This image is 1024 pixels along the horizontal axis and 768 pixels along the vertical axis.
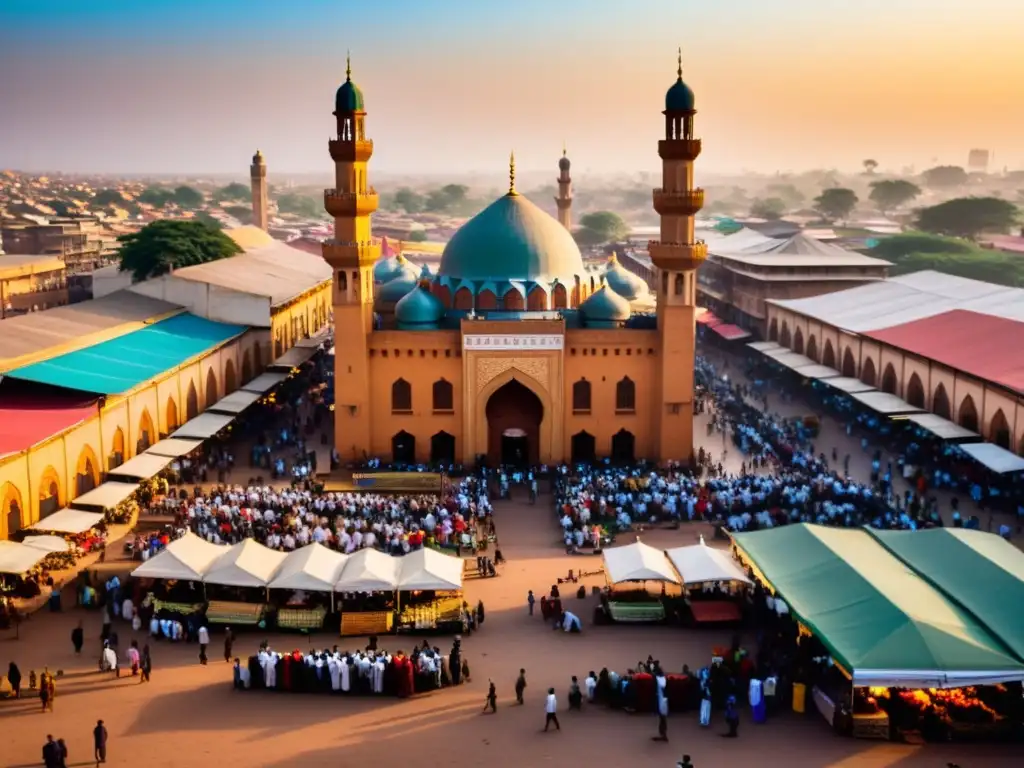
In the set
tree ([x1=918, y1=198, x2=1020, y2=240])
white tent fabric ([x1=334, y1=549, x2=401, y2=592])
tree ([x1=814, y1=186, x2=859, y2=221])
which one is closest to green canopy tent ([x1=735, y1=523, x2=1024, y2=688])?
white tent fabric ([x1=334, y1=549, x2=401, y2=592])

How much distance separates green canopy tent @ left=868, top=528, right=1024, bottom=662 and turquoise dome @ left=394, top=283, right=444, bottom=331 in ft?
50.3

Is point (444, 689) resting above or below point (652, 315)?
below

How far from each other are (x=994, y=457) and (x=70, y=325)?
83.3 ft

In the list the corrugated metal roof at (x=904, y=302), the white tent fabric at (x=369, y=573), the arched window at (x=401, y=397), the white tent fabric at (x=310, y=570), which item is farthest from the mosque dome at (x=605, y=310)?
the white tent fabric at (x=310, y=570)

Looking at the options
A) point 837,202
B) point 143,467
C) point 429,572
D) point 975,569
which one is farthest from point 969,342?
point 837,202

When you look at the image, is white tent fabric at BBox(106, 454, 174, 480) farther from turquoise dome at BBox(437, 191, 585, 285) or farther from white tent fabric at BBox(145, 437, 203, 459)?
turquoise dome at BBox(437, 191, 585, 285)

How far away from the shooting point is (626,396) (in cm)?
3344

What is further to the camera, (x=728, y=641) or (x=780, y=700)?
(x=728, y=641)

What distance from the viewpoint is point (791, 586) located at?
20.0 meters

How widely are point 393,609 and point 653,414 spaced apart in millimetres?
13785

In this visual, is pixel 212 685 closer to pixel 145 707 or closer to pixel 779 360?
pixel 145 707

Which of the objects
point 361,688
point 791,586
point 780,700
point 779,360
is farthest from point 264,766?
point 779,360

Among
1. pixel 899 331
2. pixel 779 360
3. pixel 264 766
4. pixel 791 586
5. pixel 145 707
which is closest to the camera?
pixel 264 766

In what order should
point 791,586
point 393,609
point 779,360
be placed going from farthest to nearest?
1. point 779,360
2. point 393,609
3. point 791,586
